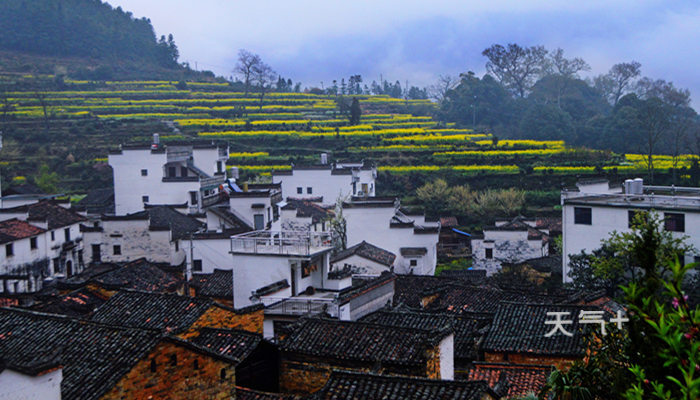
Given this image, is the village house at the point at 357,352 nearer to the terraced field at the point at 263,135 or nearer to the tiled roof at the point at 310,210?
the tiled roof at the point at 310,210

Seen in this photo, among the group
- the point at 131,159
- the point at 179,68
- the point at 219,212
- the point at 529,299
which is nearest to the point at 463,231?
the point at 219,212

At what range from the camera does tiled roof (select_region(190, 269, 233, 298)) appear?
19.1 meters

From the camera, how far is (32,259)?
24672mm

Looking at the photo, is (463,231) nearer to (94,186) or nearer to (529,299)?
(529,299)

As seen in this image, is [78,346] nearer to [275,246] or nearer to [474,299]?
[275,246]

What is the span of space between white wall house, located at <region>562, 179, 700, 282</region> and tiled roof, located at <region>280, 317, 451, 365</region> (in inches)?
579

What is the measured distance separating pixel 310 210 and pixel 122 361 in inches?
902

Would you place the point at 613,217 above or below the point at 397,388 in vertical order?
above

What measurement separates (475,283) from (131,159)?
19208mm

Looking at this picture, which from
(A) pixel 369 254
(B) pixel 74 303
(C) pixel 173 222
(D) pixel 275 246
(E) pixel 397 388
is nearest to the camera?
(E) pixel 397 388

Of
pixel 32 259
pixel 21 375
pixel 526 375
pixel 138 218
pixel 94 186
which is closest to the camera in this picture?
pixel 21 375

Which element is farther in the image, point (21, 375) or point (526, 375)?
point (526, 375)

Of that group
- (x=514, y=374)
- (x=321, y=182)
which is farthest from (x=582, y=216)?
(x=321, y=182)

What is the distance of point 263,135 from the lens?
5419cm
